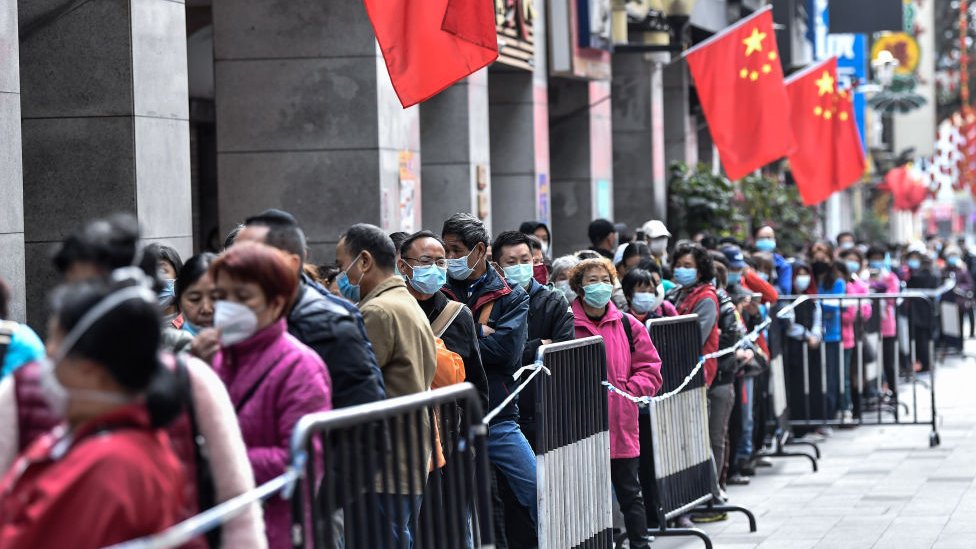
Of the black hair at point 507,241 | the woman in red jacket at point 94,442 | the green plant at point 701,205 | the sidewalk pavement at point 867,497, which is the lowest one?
the sidewalk pavement at point 867,497

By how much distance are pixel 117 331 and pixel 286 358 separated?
154 cm

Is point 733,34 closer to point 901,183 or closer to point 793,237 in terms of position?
point 793,237

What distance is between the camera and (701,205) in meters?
25.2

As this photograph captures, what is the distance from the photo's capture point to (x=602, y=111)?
23.5 meters

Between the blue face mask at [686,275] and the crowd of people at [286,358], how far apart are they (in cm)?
2

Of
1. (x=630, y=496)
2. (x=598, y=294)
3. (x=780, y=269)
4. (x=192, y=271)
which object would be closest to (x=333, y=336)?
(x=192, y=271)

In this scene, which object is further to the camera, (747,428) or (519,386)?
(747,428)

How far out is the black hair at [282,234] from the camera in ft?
20.0

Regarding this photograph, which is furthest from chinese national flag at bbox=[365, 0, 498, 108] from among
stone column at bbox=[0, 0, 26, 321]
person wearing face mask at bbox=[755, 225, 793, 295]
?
person wearing face mask at bbox=[755, 225, 793, 295]

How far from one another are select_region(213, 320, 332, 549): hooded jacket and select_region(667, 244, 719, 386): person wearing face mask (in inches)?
272

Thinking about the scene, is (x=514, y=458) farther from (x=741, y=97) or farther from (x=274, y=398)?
(x=741, y=97)

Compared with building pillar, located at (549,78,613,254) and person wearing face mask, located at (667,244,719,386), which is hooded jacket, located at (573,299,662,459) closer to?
person wearing face mask, located at (667,244,719,386)

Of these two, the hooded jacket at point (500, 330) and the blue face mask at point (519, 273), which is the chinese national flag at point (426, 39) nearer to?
the blue face mask at point (519, 273)

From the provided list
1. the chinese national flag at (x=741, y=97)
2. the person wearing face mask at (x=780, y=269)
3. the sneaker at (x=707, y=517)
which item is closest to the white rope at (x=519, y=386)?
the sneaker at (x=707, y=517)
